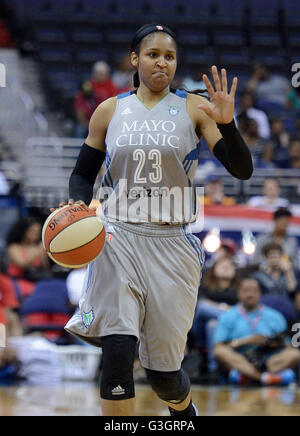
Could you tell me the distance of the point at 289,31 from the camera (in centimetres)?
1733

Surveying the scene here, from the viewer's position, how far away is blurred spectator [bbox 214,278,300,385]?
27.2 feet

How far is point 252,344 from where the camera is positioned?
8.39 meters

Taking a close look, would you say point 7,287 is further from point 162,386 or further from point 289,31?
point 289,31

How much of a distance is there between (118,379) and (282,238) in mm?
6199

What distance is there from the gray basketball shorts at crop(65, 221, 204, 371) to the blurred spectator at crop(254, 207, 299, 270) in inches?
216

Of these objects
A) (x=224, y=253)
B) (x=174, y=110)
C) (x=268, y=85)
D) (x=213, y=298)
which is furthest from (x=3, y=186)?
(x=174, y=110)

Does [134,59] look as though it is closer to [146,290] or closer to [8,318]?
[146,290]

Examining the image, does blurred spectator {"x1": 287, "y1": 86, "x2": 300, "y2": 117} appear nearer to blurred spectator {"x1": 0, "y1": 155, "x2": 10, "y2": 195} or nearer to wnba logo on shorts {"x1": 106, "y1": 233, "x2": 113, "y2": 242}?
blurred spectator {"x1": 0, "y1": 155, "x2": 10, "y2": 195}

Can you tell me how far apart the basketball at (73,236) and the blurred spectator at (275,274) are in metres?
5.23

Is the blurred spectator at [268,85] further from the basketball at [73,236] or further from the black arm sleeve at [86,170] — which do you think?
the basketball at [73,236]

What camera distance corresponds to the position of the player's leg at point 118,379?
13.0ft

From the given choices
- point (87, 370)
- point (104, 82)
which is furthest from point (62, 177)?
point (87, 370)

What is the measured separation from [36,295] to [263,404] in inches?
116

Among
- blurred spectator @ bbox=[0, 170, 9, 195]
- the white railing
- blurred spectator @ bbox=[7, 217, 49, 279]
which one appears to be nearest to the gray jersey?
blurred spectator @ bbox=[7, 217, 49, 279]
